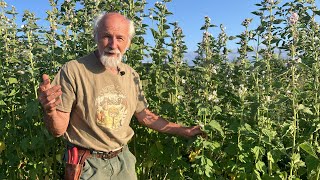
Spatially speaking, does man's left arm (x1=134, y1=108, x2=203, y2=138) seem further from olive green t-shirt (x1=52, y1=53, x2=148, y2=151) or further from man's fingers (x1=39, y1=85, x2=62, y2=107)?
man's fingers (x1=39, y1=85, x2=62, y2=107)

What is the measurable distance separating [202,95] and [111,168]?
1143 millimetres

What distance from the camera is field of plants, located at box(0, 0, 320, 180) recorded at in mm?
3957

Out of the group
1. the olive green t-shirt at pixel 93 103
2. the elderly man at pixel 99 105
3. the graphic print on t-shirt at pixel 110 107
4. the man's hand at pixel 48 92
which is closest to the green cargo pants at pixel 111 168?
the elderly man at pixel 99 105

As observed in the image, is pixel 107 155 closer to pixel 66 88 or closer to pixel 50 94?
pixel 66 88

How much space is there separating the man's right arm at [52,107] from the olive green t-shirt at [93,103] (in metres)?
0.08

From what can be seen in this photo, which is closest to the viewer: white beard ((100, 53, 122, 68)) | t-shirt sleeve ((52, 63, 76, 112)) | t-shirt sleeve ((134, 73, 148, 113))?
t-shirt sleeve ((52, 63, 76, 112))

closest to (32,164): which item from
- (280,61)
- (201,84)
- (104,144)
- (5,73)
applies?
(5,73)

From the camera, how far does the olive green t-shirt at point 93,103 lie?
345 cm

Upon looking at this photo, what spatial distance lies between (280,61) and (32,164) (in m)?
2.93

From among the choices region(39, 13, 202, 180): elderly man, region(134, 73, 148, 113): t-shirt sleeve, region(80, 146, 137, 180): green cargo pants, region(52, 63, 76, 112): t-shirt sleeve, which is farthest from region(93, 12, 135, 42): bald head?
region(80, 146, 137, 180): green cargo pants

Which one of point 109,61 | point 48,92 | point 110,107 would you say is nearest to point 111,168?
point 110,107

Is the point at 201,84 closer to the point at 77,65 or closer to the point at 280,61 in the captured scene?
the point at 280,61

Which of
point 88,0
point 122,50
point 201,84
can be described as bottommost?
point 201,84

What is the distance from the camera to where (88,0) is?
508 cm
